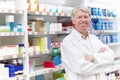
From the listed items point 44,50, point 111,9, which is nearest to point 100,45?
point 44,50

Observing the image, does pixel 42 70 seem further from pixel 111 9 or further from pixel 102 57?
pixel 111 9

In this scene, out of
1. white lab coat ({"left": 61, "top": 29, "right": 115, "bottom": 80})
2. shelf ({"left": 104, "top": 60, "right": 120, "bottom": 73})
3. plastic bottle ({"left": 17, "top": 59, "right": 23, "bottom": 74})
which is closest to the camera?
white lab coat ({"left": 61, "top": 29, "right": 115, "bottom": 80})

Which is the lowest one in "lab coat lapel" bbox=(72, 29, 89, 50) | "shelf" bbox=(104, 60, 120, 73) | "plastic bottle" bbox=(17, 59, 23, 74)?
"shelf" bbox=(104, 60, 120, 73)

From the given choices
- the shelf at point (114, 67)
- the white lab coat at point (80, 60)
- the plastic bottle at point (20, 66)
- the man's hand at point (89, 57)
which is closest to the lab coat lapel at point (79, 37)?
the white lab coat at point (80, 60)

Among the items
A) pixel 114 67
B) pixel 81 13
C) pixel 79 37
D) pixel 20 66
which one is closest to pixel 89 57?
pixel 79 37

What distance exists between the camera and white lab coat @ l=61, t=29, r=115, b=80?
8.22ft

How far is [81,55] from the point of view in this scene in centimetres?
253

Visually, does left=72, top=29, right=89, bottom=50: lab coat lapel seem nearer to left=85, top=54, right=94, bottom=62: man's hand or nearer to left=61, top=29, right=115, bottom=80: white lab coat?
left=61, top=29, right=115, bottom=80: white lab coat

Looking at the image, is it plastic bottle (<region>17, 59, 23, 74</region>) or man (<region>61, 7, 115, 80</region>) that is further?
plastic bottle (<region>17, 59, 23, 74</region>)

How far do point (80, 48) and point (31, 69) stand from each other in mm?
1220

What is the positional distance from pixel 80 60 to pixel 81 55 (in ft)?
0.20

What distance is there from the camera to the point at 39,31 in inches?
145

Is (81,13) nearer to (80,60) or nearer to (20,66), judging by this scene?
(80,60)

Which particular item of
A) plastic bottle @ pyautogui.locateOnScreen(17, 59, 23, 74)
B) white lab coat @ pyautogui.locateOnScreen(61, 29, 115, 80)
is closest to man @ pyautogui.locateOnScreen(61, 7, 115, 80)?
white lab coat @ pyautogui.locateOnScreen(61, 29, 115, 80)
